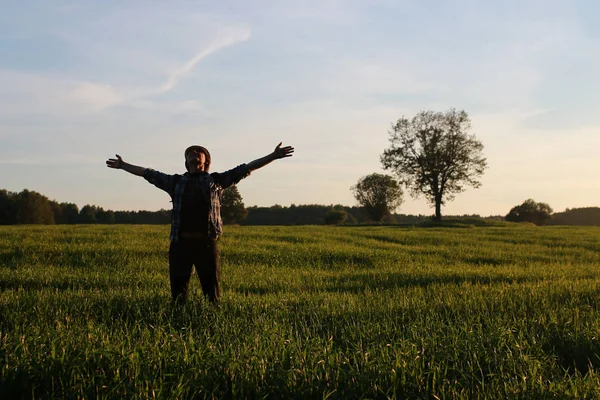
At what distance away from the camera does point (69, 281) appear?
10148 millimetres

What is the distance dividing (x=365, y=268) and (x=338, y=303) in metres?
6.91

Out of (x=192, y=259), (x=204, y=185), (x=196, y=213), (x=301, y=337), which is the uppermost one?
(x=204, y=185)

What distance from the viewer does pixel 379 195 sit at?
294 ft

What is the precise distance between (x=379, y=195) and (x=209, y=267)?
276 ft

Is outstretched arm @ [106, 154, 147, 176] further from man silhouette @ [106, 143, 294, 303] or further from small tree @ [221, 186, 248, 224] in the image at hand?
small tree @ [221, 186, 248, 224]

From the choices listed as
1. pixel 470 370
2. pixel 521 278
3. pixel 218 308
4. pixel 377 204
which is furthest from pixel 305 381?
pixel 377 204

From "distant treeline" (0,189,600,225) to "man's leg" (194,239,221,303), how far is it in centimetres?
5692

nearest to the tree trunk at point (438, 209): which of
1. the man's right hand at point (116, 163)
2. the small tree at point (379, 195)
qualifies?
the small tree at point (379, 195)

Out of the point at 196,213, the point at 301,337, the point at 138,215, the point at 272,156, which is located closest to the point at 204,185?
the point at 196,213

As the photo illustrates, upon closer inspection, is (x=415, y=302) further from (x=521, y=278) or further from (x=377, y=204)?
(x=377, y=204)

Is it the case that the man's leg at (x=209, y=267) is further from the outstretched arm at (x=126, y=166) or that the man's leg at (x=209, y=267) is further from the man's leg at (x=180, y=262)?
the outstretched arm at (x=126, y=166)

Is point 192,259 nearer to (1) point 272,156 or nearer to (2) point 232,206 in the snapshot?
(1) point 272,156

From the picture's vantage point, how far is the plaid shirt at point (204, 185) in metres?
7.01

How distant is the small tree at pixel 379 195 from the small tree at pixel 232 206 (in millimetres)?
21914
